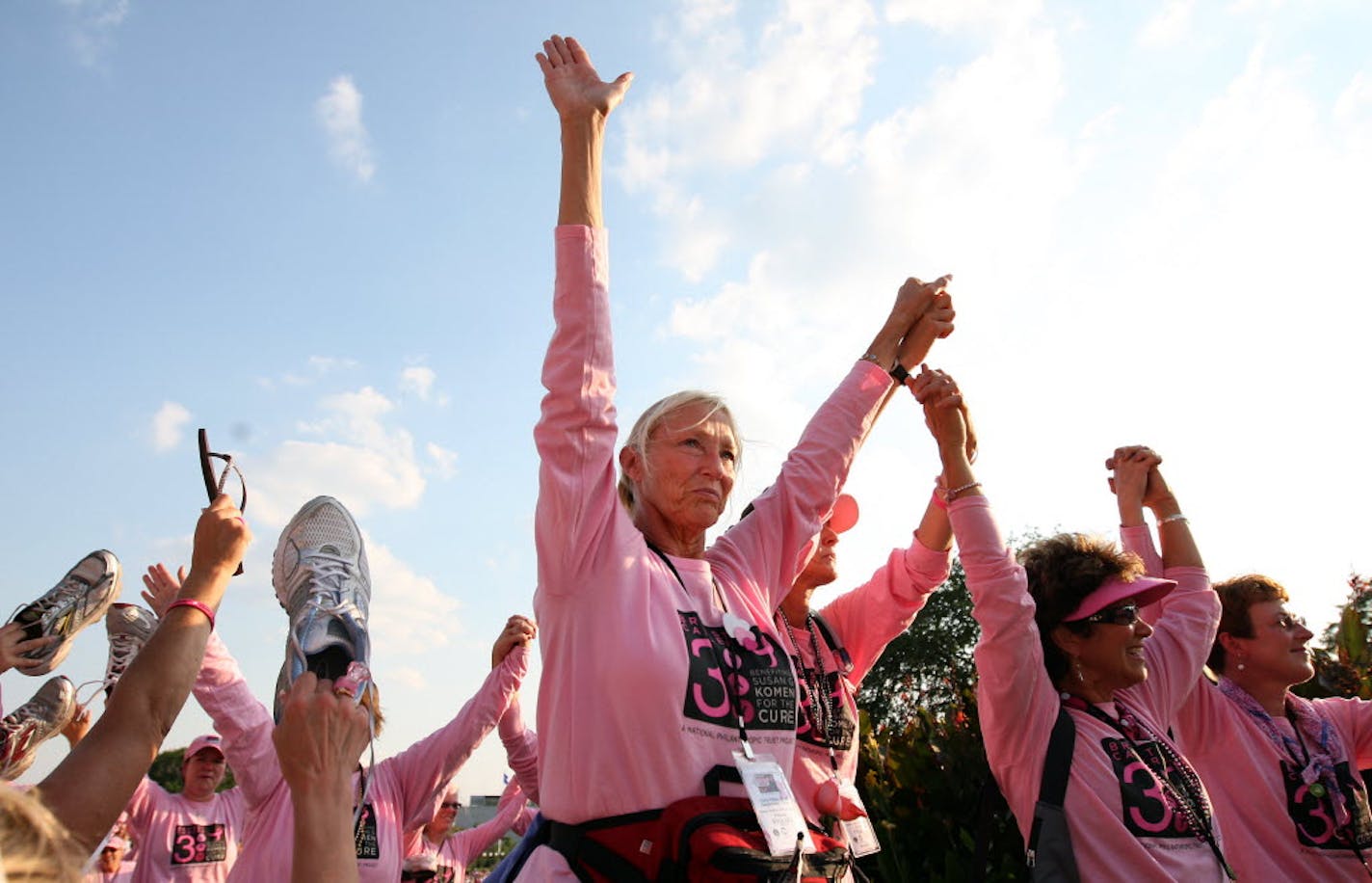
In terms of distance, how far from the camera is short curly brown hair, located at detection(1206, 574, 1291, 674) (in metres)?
4.62

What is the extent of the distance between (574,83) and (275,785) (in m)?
3.50

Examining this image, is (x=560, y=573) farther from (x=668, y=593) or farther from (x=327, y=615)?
(x=327, y=615)

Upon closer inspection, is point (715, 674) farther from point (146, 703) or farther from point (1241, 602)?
point (1241, 602)

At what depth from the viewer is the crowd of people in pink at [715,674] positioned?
2090 mm

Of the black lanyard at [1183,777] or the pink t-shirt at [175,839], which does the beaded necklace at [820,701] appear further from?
the pink t-shirt at [175,839]

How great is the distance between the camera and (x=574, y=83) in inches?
107

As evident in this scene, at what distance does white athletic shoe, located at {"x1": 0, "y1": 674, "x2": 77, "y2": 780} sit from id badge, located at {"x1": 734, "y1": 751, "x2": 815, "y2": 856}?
3.70 m

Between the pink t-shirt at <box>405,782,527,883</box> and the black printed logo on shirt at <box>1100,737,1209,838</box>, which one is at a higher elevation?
Result: the pink t-shirt at <box>405,782,527,883</box>

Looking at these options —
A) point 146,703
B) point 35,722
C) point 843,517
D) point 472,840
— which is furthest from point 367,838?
point 472,840

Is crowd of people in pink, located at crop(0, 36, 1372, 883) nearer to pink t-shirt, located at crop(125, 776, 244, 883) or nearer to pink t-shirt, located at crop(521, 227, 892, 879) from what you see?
pink t-shirt, located at crop(521, 227, 892, 879)

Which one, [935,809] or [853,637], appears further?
[935,809]

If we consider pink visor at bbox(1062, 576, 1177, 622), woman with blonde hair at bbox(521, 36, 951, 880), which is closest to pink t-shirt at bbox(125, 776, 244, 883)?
woman with blonde hair at bbox(521, 36, 951, 880)

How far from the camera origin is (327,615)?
102 inches

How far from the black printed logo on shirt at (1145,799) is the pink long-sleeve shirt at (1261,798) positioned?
1048 millimetres
